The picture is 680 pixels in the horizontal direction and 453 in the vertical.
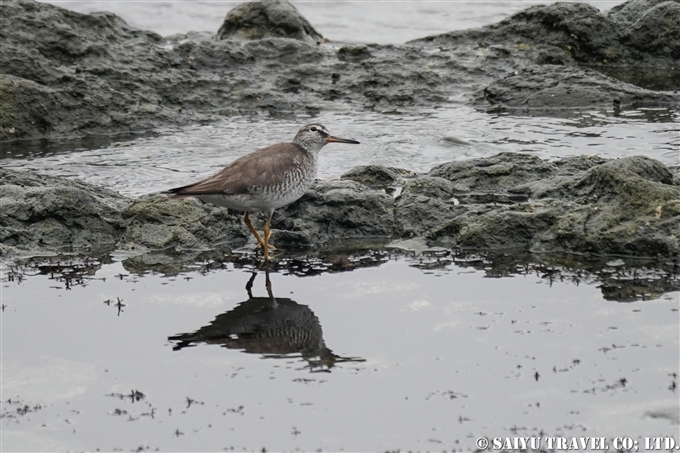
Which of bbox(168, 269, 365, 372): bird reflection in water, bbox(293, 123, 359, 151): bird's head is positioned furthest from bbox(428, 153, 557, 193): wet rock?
bbox(168, 269, 365, 372): bird reflection in water

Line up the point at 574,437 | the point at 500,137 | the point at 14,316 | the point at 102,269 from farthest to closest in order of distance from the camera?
the point at 500,137 → the point at 102,269 → the point at 14,316 → the point at 574,437

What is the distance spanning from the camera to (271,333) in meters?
8.11

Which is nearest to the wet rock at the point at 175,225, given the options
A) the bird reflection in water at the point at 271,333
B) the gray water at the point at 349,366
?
the gray water at the point at 349,366

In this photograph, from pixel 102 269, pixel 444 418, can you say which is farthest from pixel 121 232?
pixel 444 418

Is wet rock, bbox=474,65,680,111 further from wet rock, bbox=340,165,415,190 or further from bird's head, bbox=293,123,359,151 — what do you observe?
bird's head, bbox=293,123,359,151

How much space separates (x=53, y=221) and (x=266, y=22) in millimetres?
10627

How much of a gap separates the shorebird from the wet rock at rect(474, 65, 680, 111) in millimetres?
6778

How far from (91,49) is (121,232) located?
24.0ft

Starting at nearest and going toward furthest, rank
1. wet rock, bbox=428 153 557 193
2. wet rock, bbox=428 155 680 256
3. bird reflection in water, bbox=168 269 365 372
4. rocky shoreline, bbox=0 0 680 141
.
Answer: bird reflection in water, bbox=168 269 365 372, wet rock, bbox=428 155 680 256, wet rock, bbox=428 153 557 193, rocky shoreline, bbox=0 0 680 141

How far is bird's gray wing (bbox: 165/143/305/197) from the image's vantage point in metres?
9.58

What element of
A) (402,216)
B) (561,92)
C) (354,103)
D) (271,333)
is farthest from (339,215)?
(561,92)

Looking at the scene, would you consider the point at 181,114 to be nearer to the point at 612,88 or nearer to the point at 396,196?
the point at 396,196

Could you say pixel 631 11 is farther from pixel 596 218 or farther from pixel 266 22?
pixel 596 218

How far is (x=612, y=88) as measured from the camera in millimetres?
16219
